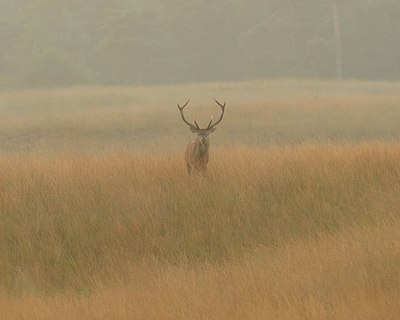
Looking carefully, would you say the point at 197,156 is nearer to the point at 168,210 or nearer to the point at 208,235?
the point at 168,210

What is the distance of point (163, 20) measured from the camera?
204 ft

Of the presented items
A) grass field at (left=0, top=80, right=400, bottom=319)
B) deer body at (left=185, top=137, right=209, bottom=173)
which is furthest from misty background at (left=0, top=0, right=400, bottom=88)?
deer body at (left=185, top=137, right=209, bottom=173)

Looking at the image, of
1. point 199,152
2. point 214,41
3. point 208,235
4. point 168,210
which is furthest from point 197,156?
point 214,41

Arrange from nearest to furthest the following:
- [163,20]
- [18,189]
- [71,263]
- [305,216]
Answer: [71,263] → [305,216] → [18,189] → [163,20]

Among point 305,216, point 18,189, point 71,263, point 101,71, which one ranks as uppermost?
point 101,71

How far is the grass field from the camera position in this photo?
6605 mm

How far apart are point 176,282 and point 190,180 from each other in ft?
10.8

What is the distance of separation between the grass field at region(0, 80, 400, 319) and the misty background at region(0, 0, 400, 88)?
46.9 meters

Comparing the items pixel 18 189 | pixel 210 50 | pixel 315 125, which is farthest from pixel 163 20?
pixel 18 189

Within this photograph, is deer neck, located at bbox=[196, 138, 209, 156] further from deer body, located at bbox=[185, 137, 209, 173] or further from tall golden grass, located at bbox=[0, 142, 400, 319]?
tall golden grass, located at bbox=[0, 142, 400, 319]

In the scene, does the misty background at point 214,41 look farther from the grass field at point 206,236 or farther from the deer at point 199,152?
the deer at point 199,152

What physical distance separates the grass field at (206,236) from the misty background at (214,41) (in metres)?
46.9

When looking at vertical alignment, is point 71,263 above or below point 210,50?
below

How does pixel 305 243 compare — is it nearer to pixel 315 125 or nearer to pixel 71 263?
pixel 71 263
